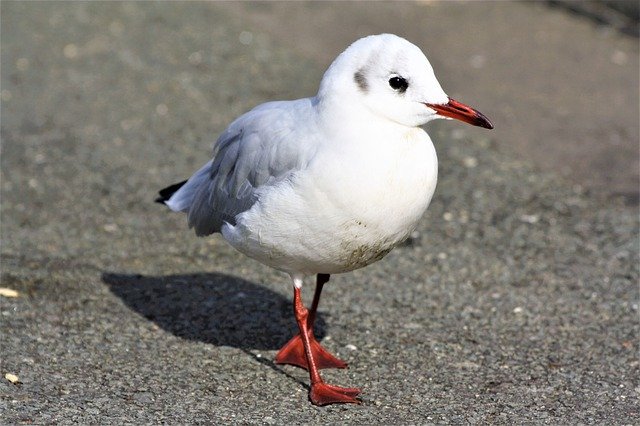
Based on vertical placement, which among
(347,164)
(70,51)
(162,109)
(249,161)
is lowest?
(162,109)

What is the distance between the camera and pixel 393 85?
439 cm

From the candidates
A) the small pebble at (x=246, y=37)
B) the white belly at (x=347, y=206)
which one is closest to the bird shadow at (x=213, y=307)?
the white belly at (x=347, y=206)

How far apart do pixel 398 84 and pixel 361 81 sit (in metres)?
0.16

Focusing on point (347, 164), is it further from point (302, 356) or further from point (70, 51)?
point (70, 51)

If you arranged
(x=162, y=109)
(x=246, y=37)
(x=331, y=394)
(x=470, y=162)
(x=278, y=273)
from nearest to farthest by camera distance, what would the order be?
(x=331, y=394)
(x=278, y=273)
(x=470, y=162)
(x=162, y=109)
(x=246, y=37)

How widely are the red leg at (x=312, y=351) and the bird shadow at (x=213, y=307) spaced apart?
8.5 inches

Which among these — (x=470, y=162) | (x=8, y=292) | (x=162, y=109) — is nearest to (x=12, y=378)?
(x=8, y=292)

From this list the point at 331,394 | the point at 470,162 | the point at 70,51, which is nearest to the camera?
the point at 331,394

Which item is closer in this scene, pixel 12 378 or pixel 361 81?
pixel 361 81

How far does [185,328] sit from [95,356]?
1.99ft

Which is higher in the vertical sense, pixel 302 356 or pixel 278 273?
pixel 302 356

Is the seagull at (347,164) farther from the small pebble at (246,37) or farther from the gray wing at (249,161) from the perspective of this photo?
the small pebble at (246,37)

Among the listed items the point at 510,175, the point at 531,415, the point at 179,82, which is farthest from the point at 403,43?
the point at 179,82

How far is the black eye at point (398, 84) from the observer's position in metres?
4.37
